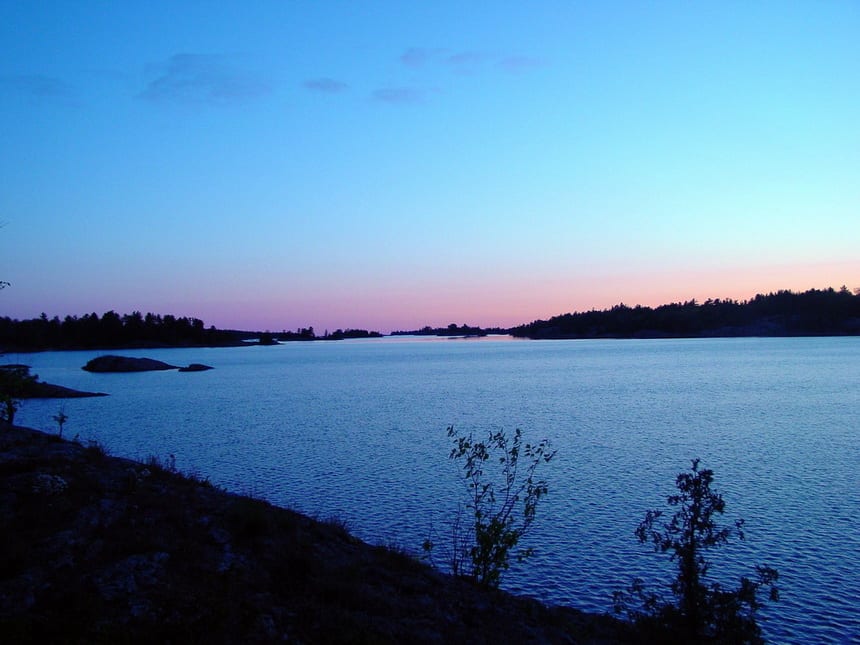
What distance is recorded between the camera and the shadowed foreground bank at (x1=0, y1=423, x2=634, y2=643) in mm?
7887

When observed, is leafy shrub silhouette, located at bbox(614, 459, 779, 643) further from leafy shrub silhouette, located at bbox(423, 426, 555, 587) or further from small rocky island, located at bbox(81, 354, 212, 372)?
small rocky island, located at bbox(81, 354, 212, 372)

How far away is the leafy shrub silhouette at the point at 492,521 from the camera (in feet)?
41.3

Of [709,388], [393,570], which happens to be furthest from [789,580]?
[709,388]

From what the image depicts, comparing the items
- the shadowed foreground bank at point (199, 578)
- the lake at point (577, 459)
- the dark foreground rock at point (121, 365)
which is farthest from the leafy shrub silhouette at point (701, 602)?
the dark foreground rock at point (121, 365)

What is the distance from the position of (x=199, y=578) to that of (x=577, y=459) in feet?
70.6

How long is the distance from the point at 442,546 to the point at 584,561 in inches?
149

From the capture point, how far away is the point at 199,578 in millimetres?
9133

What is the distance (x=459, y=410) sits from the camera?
46.1m

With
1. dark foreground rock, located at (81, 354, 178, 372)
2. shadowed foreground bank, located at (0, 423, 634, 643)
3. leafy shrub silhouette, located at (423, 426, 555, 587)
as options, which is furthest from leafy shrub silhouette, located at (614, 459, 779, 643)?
dark foreground rock, located at (81, 354, 178, 372)

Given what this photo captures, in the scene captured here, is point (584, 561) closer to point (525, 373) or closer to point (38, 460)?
point (38, 460)

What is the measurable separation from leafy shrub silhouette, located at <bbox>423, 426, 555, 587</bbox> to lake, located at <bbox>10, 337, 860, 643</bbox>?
714mm

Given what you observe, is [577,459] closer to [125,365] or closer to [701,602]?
[701,602]

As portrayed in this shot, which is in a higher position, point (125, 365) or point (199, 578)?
point (199, 578)

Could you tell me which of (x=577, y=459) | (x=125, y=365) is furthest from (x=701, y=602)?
(x=125, y=365)
